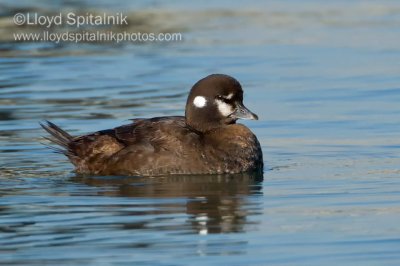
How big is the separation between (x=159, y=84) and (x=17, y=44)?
468cm

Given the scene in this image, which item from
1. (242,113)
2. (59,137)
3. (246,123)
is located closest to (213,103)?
(242,113)

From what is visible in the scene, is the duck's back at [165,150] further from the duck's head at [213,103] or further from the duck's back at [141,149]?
the duck's head at [213,103]

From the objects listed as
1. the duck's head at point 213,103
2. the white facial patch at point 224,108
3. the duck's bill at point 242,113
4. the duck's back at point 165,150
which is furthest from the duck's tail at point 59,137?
the duck's bill at point 242,113

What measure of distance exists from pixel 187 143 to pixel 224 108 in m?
0.60

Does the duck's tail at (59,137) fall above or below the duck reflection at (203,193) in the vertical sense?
above

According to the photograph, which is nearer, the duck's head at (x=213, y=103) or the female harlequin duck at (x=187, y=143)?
the female harlequin duck at (x=187, y=143)

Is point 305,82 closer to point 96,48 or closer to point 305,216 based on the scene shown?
point 96,48

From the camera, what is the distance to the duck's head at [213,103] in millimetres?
11883

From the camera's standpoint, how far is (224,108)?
472 inches

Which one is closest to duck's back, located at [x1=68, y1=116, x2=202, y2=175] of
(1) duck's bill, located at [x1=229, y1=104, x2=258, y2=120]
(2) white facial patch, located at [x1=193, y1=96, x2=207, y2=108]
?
(2) white facial patch, located at [x1=193, y1=96, x2=207, y2=108]

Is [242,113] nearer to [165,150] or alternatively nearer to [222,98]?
[222,98]

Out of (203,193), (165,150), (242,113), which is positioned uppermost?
(242,113)

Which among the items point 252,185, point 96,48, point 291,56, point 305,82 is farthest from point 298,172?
point 96,48

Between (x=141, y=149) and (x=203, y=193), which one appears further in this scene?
(x=141, y=149)
